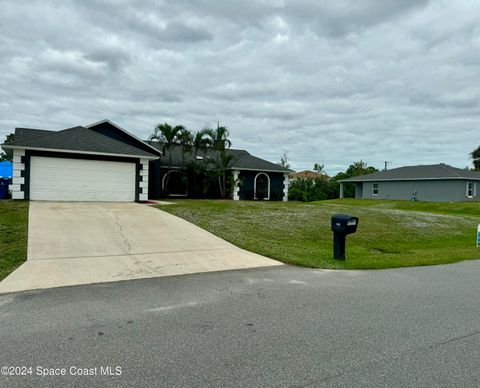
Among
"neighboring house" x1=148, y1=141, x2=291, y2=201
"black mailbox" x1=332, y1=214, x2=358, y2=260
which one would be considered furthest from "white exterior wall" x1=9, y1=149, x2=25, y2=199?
"black mailbox" x1=332, y1=214, x2=358, y2=260

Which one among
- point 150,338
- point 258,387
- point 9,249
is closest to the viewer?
point 258,387

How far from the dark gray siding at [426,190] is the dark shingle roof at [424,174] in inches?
23.8

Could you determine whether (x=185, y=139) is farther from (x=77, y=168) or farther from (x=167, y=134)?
(x=77, y=168)

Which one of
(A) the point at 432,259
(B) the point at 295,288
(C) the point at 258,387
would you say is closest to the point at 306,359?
(C) the point at 258,387

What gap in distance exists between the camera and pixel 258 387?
3191 millimetres

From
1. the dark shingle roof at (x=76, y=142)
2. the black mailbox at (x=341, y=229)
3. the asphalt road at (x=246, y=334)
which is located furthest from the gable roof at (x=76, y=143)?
the asphalt road at (x=246, y=334)

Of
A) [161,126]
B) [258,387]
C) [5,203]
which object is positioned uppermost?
[161,126]

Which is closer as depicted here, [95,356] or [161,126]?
[95,356]

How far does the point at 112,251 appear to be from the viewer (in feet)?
29.4

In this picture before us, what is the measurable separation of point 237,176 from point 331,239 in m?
16.2

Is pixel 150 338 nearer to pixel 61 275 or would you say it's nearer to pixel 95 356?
pixel 95 356

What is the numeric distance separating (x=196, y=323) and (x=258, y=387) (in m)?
1.57

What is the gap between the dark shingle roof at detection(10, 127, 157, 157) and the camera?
18253 mm

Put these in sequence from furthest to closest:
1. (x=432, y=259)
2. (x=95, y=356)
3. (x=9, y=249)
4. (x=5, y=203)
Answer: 1. (x=5, y=203)
2. (x=432, y=259)
3. (x=9, y=249)
4. (x=95, y=356)
